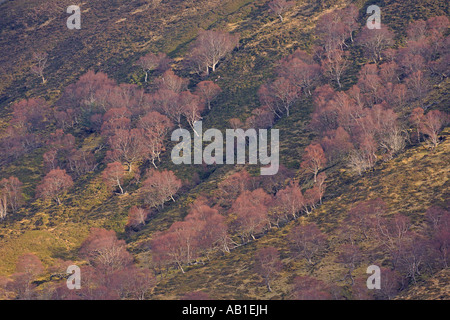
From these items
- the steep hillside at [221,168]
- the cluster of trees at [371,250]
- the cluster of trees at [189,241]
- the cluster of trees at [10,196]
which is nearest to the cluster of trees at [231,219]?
the cluster of trees at [189,241]

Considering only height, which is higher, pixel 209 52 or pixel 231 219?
Answer: pixel 209 52

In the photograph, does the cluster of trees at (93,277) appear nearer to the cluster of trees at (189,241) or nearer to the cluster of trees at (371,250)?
the cluster of trees at (189,241)

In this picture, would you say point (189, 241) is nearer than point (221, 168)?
Yes

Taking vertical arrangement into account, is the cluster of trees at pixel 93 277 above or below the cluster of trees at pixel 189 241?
below

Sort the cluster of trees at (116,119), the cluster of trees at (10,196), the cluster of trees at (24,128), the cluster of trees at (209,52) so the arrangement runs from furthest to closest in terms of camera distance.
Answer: the cluster of trees at (209,52) → the cluster of trees at (24,128) → the cluster of trees at (116,119) → the cluster of trees at (10,196)

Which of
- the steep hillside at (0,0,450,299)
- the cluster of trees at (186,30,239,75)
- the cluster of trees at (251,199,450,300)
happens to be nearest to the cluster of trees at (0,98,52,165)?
the steep hillside at (0,0,450,299)

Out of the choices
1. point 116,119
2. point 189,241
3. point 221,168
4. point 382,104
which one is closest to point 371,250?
point 189,241

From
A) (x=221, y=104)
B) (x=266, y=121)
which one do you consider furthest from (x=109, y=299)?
(x=221, y=104)

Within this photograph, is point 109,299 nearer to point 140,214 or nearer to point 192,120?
point 140,214

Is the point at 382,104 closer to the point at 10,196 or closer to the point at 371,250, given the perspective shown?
the point at 371,250

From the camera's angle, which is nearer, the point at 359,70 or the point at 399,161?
the point at 399,161

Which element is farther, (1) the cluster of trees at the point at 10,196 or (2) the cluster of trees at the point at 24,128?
(2) the cluster of trees at the point at 24,128
